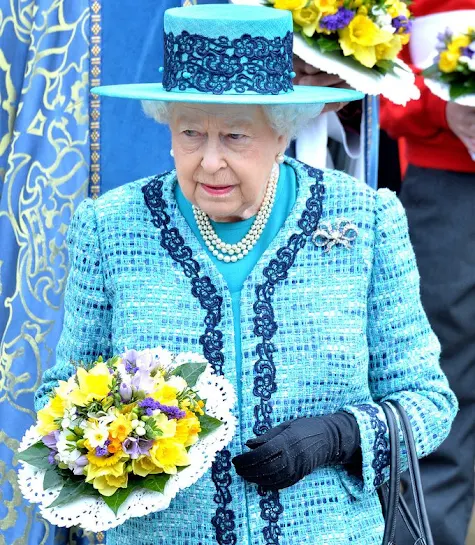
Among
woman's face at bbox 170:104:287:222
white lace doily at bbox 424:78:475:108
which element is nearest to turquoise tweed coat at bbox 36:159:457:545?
woman's face at bbox 170:104:287:222

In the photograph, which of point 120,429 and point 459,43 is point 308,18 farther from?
point 120,429

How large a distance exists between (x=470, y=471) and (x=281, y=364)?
74.2 inches

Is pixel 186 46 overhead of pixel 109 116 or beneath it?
overhead

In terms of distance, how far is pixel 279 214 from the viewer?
9.66ft

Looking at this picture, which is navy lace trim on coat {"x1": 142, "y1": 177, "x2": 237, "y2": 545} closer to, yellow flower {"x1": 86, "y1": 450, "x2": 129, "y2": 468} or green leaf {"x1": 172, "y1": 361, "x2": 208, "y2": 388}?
green leaf {"x1": 172, "y1": 361, "x2": 208, "y2": 388}

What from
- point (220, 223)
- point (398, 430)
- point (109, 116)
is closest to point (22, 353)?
point (109, 116)

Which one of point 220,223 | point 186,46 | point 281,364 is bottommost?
point 281,364

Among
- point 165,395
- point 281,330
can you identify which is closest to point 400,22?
point 281,330

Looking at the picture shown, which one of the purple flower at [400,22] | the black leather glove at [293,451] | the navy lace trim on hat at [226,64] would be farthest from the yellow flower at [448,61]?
the black leather glove at [293,451]

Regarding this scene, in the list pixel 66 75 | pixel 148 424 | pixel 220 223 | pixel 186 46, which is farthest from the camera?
pixel 66 75

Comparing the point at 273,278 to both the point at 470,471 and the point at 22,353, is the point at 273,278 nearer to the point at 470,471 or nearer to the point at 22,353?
the point at 22,353

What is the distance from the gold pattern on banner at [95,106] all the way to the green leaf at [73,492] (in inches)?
55.4

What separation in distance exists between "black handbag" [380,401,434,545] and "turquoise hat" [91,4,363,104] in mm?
713

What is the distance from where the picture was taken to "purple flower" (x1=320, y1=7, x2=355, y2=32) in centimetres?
363
